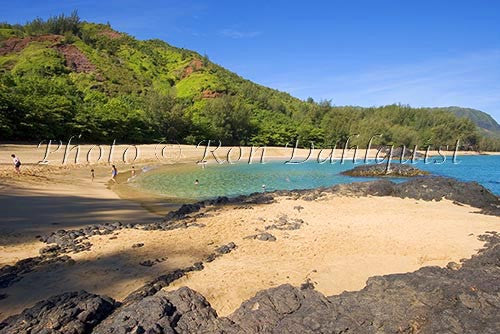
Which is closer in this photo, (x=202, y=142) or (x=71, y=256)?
(x=71, y=256)

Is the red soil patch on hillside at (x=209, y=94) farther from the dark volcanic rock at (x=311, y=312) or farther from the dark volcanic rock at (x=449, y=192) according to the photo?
the dark volcanic rock at (x=311, y=312)

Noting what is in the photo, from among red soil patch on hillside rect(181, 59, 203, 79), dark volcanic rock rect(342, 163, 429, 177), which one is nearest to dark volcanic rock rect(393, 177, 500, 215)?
dark volcanic rock rect(342, 163, 429, 177)

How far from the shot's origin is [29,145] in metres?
34.2

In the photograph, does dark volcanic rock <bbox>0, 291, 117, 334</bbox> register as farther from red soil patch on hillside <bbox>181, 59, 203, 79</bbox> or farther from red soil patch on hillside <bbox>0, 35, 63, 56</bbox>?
red soil patch on hillside <bbox>181, 59, 203, 79</bbox>

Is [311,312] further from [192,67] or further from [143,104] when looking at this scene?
[192,67]

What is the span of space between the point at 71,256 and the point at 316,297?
21.5 feet

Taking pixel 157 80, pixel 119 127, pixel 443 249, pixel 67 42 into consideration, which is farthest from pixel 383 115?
pixel 443 249

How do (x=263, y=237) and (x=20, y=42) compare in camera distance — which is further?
(x=20, y=42)

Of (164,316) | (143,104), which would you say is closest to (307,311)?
(164,316)

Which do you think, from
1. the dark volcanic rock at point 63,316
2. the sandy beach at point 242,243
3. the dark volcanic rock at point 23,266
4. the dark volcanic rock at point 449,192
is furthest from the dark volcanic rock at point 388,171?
the dark volcanic rock at point 63,316

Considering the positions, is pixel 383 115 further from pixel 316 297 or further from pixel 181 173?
pixel 316 297

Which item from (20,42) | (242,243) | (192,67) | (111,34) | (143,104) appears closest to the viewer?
(242,243)

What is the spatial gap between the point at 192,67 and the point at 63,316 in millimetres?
105972

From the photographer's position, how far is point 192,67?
10425 centimetres
